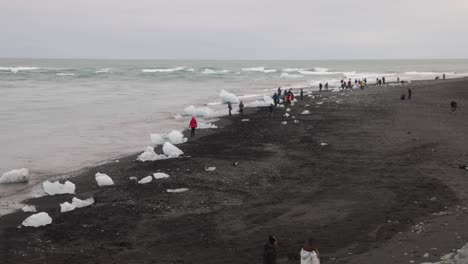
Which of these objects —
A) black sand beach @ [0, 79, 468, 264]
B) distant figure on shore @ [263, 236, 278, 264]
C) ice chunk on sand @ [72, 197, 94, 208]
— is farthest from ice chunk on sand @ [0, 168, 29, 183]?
distant figure on shore @ [263, 236, 278, 264]

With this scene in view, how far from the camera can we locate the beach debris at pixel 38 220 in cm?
1220

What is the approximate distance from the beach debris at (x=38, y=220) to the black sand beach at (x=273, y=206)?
0.70ft

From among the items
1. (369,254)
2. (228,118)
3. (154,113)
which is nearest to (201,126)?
(228,118)

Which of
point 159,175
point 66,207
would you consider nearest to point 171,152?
point 159,175

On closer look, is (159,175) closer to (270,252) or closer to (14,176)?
(14,176)

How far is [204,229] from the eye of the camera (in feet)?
38.1

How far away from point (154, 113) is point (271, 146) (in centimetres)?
1813

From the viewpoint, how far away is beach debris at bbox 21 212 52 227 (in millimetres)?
12203

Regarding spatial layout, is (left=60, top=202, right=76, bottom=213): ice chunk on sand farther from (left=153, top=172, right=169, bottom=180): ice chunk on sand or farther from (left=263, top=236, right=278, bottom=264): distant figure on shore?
(left=263, top=236, right=278, bottom=264): distant figure on shore

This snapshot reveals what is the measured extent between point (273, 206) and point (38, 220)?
20.3ft

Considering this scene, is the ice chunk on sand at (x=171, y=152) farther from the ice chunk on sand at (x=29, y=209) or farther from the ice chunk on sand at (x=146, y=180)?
the ice chunk on sand at (x=29, y=209)

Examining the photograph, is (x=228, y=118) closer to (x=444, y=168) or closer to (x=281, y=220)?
(x=444, y=168)

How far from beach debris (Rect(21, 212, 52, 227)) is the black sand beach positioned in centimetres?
21

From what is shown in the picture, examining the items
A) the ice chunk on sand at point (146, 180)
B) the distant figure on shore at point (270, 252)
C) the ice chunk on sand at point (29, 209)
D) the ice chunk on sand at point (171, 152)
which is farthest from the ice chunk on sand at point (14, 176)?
the distant figure on shore at point (270, 252)
